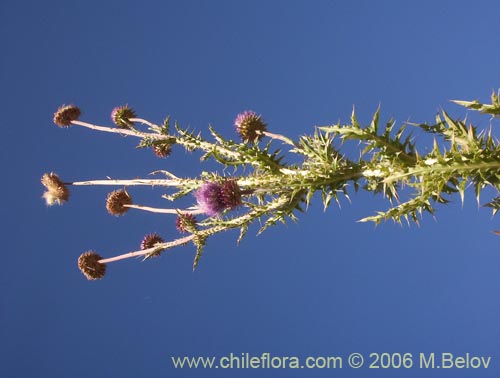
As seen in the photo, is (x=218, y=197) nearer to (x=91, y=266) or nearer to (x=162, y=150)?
(x=162, y=150)

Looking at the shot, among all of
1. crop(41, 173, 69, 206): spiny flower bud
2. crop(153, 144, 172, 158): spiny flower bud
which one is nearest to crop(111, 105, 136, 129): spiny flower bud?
crop(153, 144, 172, 158): spiny flower bud

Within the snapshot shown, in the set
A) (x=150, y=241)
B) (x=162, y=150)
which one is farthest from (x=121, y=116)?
(x=150, y=241)

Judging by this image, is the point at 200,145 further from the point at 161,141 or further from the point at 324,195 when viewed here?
the point at 324,195

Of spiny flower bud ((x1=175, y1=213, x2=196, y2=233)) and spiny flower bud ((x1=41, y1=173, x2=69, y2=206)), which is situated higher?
spiny flower bud ((x1=41, y1=173, x2=69, y2=206))

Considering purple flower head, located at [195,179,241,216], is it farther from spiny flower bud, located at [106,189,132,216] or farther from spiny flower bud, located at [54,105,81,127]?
spiny flower bud, located at [54,105,81,127]

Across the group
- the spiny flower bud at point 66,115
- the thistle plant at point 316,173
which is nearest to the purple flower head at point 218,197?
the thistle plant at point 316,173

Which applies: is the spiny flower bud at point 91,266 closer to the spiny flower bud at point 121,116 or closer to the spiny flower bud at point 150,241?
the spiny flower bud at point 150,241
